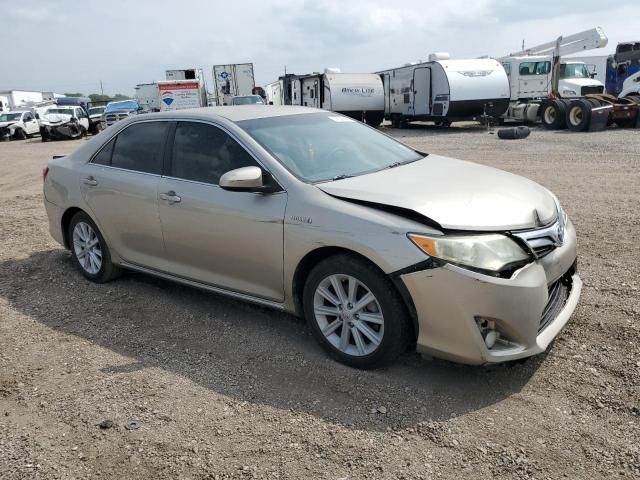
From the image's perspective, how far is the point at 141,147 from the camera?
4836 mm

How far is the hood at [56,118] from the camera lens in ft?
91.3

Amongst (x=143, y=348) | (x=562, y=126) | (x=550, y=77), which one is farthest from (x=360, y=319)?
(x=550, y=77)

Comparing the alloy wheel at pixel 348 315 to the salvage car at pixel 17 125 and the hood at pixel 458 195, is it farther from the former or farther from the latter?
the salvage car at pixel 17 125

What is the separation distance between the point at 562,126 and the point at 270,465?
2050 centimetres

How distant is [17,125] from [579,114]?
2818cm

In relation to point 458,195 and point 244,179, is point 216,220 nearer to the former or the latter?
point 244,179

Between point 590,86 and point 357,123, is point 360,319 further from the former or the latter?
point 590,86

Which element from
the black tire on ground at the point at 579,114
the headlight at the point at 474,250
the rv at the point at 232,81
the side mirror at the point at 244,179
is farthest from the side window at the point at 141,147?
the rv at the point at 232,81

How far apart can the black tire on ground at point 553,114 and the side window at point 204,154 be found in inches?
737

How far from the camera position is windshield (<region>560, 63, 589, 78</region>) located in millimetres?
24359

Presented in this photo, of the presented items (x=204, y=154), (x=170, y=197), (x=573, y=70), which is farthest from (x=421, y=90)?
(x=170, y=197)

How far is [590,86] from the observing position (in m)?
23.7

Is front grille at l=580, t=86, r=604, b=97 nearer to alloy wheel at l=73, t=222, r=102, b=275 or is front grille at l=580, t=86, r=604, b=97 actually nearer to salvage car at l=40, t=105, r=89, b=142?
alloy wheel at l=73, t=222, r=102, b=275

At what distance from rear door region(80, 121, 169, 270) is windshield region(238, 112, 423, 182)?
38.4 inches
